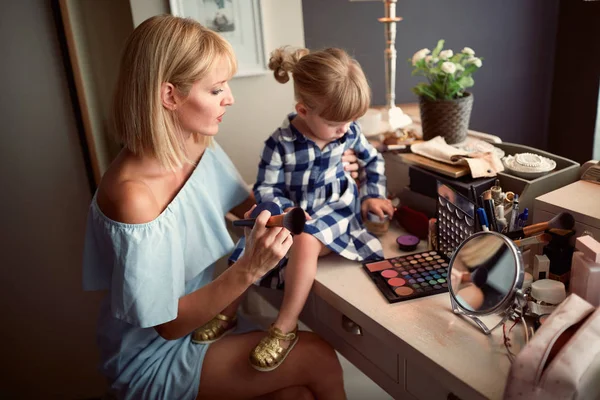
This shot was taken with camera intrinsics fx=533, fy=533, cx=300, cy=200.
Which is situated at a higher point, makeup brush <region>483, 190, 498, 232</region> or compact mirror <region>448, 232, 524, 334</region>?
makeup brush <region>483, 190, 498, 232</region>

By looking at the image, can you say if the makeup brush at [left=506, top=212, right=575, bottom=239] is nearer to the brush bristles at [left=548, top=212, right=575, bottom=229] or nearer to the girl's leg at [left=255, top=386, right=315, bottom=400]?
the brush bristles at [left=548, top=212, right=575, bottom=229]

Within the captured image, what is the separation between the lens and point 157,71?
3.46ft

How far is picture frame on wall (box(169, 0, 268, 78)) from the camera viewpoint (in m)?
1.54

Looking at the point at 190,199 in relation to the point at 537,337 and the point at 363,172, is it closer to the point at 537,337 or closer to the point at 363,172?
the point at 363,172

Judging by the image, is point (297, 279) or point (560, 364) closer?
point (560, 364)

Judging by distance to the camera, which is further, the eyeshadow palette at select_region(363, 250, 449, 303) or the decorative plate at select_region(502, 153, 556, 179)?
the decorative plate at select_region(502, 153, 556, 179)

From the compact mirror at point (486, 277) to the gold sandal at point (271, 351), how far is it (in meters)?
0.35

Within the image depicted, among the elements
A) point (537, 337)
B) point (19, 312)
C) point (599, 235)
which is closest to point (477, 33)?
point (599, 235)

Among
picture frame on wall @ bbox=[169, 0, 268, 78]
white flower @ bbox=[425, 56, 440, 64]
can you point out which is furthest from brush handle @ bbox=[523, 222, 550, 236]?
picture frame on wall @ bbox=[169, 0, 268, 78]

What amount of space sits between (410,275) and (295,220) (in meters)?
0.31

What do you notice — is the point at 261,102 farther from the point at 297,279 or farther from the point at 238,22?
the point at 297,279

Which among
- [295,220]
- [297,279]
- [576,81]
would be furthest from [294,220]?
[576,81]

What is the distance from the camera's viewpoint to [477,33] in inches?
89.4

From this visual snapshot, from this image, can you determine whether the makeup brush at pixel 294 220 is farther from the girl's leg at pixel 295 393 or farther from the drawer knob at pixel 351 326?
the girl's leg at pixel 295 393
